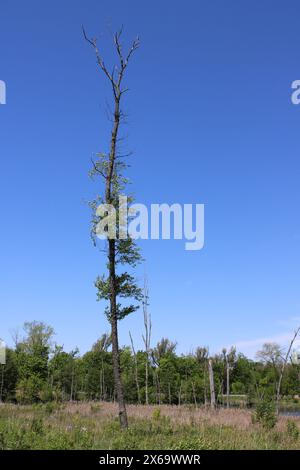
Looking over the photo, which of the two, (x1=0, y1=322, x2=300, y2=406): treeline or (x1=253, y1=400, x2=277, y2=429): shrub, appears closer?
(x1=253, y1=400, x2=277, y2=429): shrub

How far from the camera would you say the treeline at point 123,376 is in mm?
31688

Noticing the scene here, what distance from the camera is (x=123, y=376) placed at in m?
35.2

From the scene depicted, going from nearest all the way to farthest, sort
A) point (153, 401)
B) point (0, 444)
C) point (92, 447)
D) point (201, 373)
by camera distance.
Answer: point (0, 444), point (92, 447), point (153, 401), point (201, 373)

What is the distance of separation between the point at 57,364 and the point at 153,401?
780 centimetres

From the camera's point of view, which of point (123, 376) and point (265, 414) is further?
point (123, 376)

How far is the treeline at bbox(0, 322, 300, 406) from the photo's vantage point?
104 feet

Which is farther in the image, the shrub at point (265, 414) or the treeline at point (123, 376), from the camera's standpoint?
the treeline at point (123, 376)

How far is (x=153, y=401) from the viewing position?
35.1m

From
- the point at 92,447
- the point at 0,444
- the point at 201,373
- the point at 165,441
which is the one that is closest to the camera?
the point at 0,444

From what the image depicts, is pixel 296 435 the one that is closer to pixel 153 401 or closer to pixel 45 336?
pixel 153 401

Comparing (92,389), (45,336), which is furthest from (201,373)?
(45,336)

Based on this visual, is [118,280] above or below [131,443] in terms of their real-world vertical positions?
above

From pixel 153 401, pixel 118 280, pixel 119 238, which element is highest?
pixel 119 238

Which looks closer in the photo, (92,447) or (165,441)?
(92,447)
